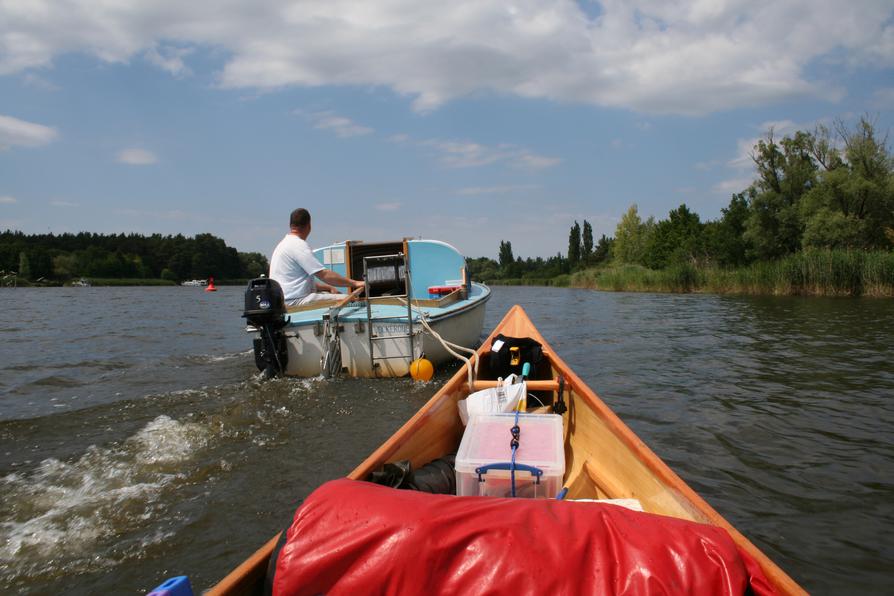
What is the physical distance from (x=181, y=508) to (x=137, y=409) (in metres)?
3.10

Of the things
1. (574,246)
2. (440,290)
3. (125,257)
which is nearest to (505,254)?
(574,246)

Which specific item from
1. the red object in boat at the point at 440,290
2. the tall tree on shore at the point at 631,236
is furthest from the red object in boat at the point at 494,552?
the tall tree on shore at the point at 631,236

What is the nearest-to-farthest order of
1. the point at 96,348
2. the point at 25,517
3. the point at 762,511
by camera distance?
1. the point at 25,517
2. the point at 762,511
3. the point at 96,348

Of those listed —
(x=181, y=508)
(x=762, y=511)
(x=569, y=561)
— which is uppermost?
(x=569, y=561)

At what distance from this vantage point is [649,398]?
6473mm

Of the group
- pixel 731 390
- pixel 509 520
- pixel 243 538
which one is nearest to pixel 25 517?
pixel 243 538

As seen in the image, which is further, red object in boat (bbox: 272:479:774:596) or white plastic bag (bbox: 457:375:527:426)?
white plastic bag (bbox: 457:375:527:426)

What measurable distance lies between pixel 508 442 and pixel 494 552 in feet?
4.97

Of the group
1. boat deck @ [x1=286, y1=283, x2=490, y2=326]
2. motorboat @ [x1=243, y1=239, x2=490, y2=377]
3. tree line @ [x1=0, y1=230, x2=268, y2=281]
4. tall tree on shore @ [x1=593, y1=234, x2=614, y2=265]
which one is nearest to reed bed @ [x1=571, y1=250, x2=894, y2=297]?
boat deck @ [x1=286, y1=283, x2=490, y2=326]

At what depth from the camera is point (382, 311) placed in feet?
25.0

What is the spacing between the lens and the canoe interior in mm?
Result: 1664

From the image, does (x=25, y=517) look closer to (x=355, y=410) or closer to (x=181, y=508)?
(x=181, y=508)

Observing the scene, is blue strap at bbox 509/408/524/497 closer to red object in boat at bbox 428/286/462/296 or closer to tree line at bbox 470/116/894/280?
red object in boat at bbox 428/286/462/296

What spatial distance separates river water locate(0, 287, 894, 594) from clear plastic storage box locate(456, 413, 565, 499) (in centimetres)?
135
